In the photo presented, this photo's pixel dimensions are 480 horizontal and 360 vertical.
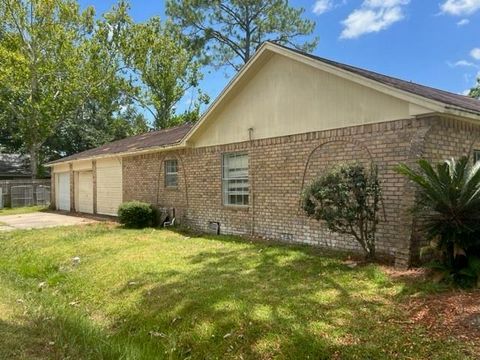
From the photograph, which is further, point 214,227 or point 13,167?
point 13,167

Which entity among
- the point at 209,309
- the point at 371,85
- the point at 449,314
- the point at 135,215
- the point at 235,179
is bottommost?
the point at 209,309

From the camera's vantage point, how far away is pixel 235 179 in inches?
511

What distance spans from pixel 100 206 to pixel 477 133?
56.4 feet

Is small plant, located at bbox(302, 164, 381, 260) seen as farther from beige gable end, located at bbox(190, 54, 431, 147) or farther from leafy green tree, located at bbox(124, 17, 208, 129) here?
leafy green tree, located at bbox(124, 17, 208, 129)

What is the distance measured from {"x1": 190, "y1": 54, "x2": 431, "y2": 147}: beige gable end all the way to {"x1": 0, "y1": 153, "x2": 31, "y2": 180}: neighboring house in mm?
30409

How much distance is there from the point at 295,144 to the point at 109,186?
12265 mm

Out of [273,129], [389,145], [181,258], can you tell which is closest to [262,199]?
[273,129]

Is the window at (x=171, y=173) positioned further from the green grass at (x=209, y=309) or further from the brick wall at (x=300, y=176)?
the green grass at (x=209, y=309)

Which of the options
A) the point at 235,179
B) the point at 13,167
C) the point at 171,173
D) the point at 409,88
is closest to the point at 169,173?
the point at 171,173

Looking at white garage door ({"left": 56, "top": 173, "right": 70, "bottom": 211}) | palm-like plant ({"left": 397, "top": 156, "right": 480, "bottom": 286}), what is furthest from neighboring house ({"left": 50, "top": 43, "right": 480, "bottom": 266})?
white garage door ({"left": 56, "top": 173, "right": 70, "bottom": 211})

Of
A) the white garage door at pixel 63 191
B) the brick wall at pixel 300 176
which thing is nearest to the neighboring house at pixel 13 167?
the white garage door at pixel 63 191

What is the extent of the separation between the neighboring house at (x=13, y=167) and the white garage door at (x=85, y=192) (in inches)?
707

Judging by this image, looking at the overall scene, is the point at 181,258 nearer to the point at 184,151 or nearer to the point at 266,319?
the point at 266,319

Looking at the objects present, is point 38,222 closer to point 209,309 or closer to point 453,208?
point 209,309
